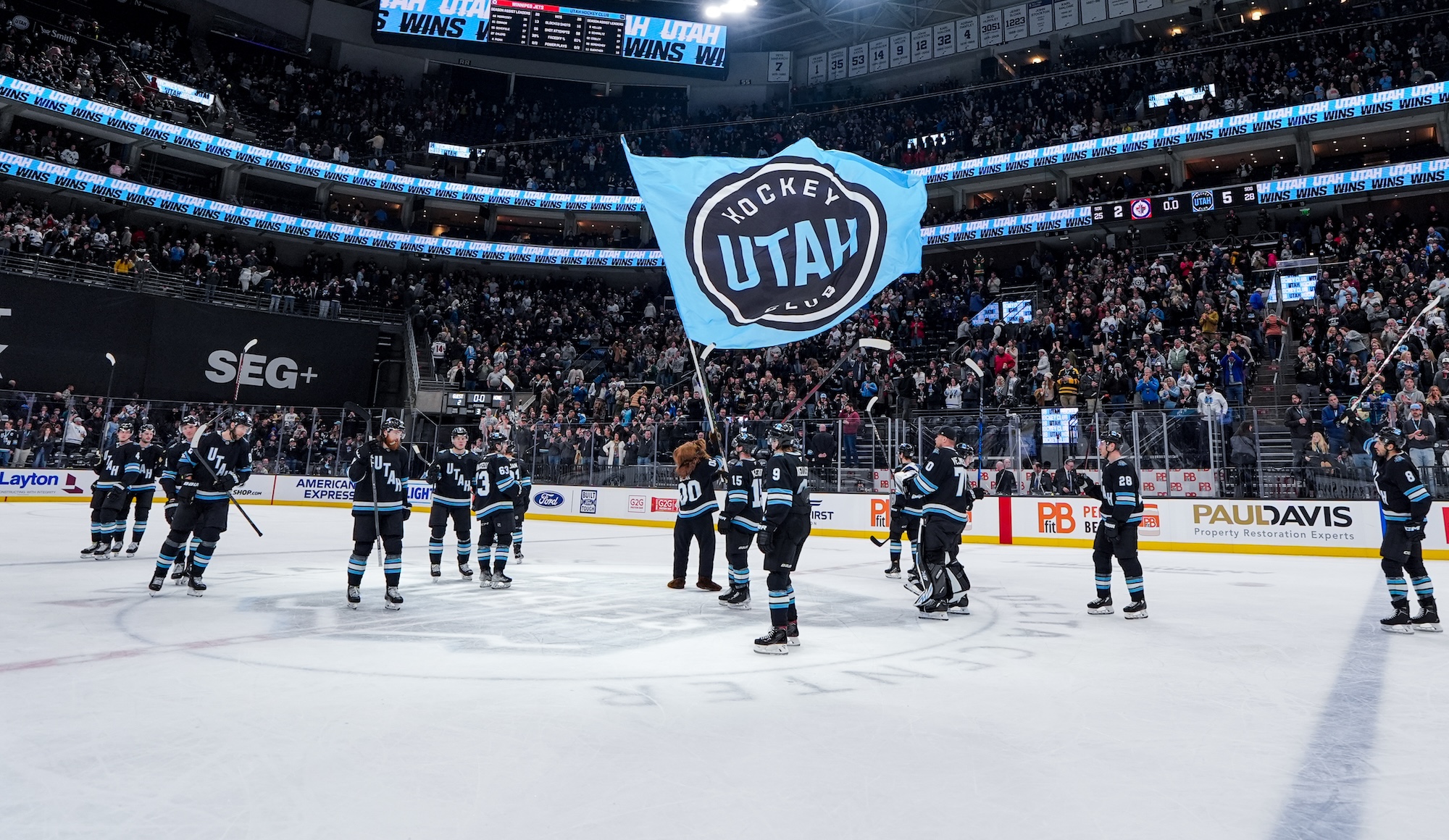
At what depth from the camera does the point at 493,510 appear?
955 cm

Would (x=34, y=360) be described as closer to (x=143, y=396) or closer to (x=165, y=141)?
(x=143, y=396)

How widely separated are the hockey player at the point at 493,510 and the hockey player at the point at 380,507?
1771mm

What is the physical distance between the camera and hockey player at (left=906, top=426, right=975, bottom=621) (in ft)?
26.2

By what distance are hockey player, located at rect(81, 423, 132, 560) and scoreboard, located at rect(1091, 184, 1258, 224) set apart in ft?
95.0

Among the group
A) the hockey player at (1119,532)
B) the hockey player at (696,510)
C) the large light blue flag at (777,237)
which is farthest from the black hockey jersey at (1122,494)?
the large light blue flag at (777,237)

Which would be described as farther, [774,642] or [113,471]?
[113,471]

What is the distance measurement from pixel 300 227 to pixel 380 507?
31986mm

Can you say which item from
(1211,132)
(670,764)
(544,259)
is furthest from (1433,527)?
(544,259)

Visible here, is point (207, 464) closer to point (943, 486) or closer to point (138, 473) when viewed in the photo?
point (138, 473)

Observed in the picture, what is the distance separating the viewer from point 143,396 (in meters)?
27.6

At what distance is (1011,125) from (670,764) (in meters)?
35.3

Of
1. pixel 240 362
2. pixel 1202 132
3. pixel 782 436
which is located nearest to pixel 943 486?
pixel 782 436

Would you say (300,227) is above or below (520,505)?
above

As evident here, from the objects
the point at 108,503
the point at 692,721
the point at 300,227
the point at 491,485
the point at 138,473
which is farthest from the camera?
the point at 300,227
